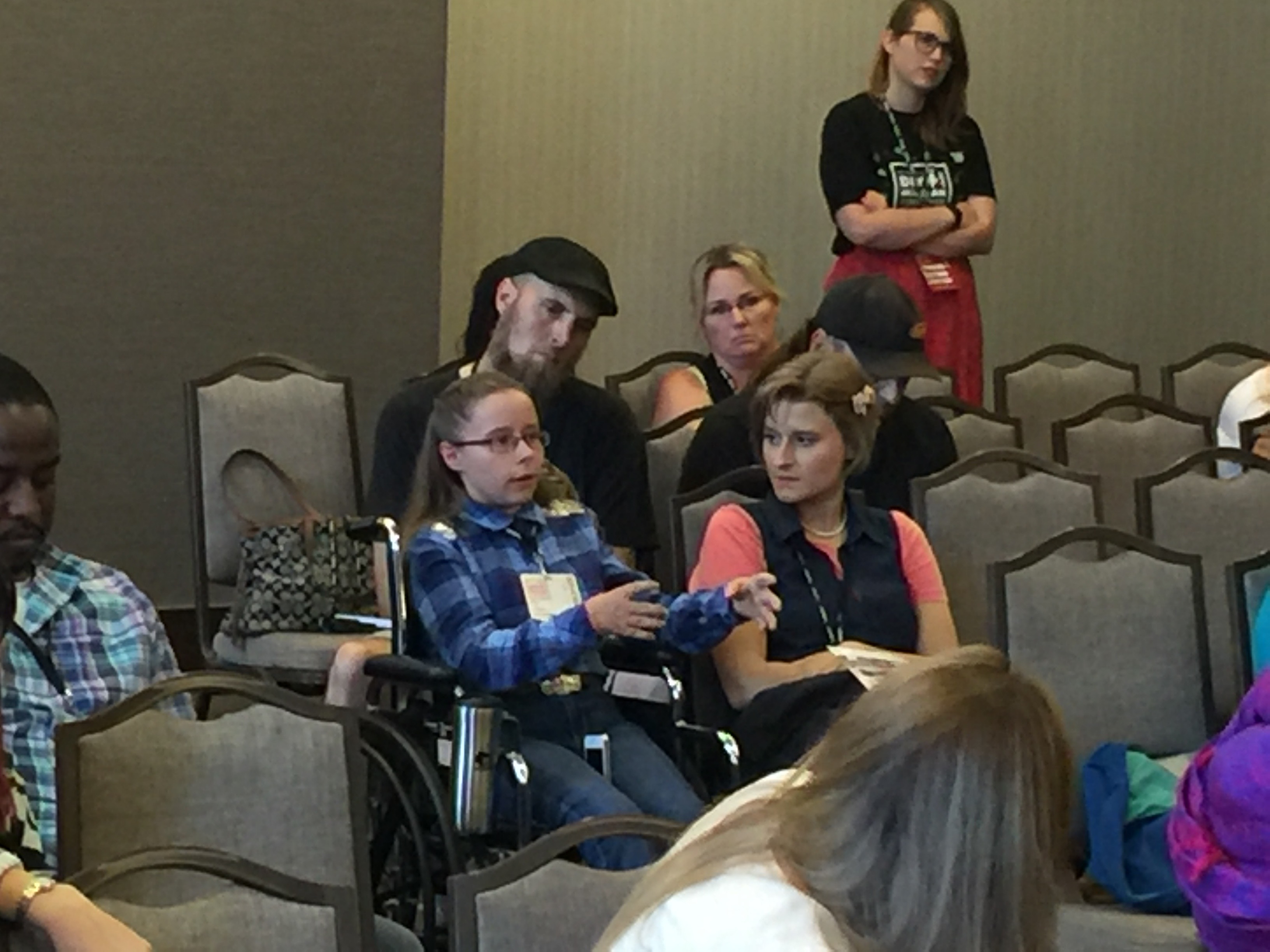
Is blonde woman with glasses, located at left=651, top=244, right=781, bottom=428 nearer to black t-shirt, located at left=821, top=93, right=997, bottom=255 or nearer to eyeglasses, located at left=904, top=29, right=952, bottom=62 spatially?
black t-shirt, located at left=821, top=93, right=997, bottom=255

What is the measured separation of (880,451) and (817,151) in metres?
3.27

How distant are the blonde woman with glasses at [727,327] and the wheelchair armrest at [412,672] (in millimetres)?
1682

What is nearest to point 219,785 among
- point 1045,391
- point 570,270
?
point 570,270

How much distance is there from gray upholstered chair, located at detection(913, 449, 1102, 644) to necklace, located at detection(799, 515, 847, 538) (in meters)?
0.36

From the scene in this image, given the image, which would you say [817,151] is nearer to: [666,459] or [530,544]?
[666,459]

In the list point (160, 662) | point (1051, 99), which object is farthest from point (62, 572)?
point (1051, 99)

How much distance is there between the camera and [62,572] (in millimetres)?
2891

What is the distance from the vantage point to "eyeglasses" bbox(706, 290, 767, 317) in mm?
5215

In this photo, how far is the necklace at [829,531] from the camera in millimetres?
3965

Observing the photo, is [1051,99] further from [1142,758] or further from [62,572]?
[62,572]

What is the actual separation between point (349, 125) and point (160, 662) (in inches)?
124

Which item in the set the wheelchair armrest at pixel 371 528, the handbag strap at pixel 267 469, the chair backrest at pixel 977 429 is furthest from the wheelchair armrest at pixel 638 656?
the chair backrest at pixel 977 429

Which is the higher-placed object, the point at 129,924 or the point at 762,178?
the point at 762,178

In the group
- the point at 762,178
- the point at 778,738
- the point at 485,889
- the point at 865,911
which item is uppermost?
the point at 762,178
